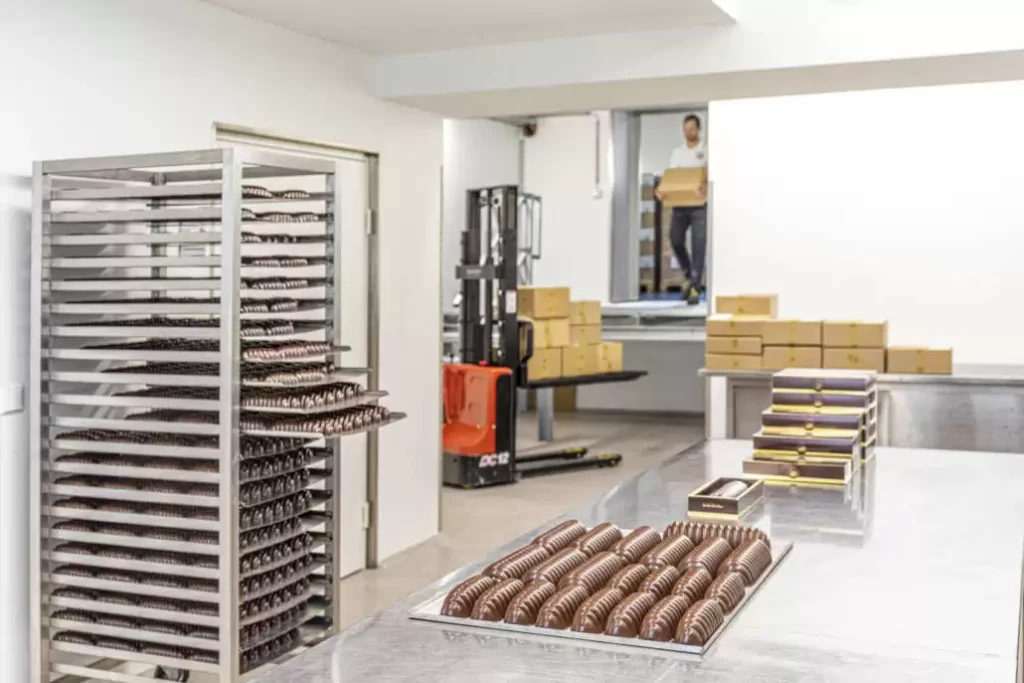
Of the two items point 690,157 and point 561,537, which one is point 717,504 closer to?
point 561,537

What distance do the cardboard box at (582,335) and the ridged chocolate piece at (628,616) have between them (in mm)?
8050

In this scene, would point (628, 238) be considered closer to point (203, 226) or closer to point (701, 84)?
point (701, 84)

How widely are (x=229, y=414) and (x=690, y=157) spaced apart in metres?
9.38

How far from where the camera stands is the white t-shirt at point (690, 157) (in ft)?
40.2

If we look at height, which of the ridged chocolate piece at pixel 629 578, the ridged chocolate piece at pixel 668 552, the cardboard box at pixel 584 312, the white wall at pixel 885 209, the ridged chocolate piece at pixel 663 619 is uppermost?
the white wall at pixel 885 209

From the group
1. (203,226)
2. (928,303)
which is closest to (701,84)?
(203,226)

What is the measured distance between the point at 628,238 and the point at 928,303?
617cm

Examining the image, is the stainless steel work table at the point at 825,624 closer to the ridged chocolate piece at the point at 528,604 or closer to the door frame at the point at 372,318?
the ridged chocolate piece at the point at 528,604

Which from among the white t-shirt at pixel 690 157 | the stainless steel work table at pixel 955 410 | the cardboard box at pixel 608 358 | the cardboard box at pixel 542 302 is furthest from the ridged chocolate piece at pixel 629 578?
the white t-shirt at pixel 690 157

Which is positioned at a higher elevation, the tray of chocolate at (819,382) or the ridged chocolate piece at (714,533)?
the tray of chocolate at (819,382)

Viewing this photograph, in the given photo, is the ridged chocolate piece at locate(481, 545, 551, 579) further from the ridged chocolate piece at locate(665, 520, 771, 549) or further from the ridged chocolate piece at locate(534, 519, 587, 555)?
the ridged chocolate piece at locate(665, 520, 771, 549)

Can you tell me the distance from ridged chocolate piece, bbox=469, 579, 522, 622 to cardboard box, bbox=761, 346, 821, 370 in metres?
5.21

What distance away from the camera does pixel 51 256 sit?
4.04 metres

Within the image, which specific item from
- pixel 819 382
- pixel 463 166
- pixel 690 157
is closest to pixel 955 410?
pixel 819 382
